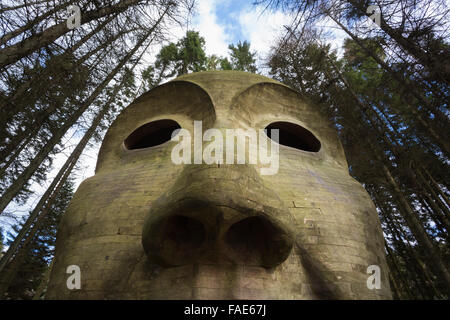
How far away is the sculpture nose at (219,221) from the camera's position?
1985 millimetres

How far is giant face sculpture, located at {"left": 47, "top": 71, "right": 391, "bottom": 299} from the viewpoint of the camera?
2137 mm

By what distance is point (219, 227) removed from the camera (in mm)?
2004

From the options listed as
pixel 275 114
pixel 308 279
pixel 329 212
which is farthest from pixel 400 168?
pixel 308 279

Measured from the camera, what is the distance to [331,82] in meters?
8.41

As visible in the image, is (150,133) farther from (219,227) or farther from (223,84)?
(219,227)

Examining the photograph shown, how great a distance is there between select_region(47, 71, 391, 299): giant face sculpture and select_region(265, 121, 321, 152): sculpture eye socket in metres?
0.10

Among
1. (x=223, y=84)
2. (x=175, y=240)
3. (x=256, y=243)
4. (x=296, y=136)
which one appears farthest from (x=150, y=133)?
(x=256, y=243)

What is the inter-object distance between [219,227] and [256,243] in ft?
1.69

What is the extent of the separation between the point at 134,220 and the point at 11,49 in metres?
2.81

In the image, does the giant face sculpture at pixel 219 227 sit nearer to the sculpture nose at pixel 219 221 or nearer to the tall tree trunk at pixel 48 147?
the sculpture nose at pixel 219 221
